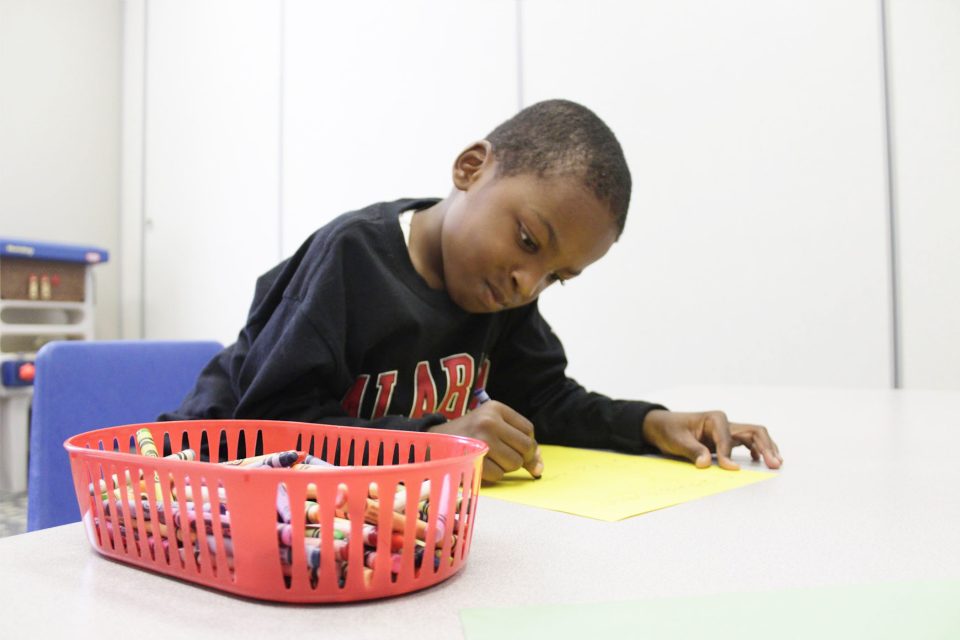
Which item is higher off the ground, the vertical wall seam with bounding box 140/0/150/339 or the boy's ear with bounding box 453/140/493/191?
the vertical wall seam with bounding box 140/0/150/339

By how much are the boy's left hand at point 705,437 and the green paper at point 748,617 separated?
0.35 meters

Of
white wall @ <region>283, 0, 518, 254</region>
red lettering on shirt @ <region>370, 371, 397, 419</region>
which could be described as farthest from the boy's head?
white wall @ <region>283, 0, 518, 254</region>

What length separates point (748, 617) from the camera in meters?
0.29

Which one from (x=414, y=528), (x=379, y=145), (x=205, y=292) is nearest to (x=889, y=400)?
(x=414, y=528)

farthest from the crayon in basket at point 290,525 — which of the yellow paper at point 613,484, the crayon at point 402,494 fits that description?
the yellow paper at point 613,484

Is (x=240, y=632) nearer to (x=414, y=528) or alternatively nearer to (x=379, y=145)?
(x=414, y=528)

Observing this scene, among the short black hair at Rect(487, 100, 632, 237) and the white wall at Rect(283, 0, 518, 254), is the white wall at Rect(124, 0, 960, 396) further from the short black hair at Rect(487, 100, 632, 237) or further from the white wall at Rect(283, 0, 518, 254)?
the short black hair at Rect(487, 100, 632, 237)

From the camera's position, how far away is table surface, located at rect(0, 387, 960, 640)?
0.91 ft

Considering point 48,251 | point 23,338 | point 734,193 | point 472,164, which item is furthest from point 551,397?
point 23,338

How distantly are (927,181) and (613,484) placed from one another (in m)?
1.34

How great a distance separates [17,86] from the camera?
2.85m

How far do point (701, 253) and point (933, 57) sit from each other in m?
0.63

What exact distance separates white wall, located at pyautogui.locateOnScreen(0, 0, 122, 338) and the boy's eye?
2.89 metres

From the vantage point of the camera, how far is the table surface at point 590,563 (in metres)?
0.28
